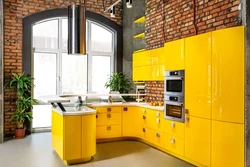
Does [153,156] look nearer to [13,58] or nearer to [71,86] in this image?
[71,86]

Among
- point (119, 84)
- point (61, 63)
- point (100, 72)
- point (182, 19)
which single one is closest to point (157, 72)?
point (182, 19)

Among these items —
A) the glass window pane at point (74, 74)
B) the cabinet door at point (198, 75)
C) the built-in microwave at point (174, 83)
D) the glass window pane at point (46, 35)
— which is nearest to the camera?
the cabinet door at point (198, 75)

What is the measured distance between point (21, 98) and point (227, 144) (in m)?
4.92

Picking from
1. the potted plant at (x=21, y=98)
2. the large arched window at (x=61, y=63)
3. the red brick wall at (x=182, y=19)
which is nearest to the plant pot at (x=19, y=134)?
the potted plant at (x=21, y=98)

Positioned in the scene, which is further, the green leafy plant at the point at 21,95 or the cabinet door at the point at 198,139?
the green leafy plant at the point at 21,95

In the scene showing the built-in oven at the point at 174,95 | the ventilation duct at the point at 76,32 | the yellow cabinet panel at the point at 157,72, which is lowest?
the built-in oven at the point at 174,95

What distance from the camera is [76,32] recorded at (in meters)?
4.93

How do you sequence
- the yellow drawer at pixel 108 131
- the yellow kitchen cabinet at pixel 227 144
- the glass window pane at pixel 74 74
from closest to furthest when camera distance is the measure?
the yellow kitchen cabinet at pixel 227 144
the yellow drawer at pixel 108 131
the glass window pane at pixel 74 74

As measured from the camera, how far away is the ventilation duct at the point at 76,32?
192 inches

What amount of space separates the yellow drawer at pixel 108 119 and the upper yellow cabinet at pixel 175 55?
69.7 inches

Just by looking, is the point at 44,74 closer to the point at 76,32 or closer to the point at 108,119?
the point at 76,32

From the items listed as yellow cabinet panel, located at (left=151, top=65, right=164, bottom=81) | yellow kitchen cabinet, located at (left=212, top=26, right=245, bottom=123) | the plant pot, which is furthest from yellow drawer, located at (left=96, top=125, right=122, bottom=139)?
yellow kitchen cabinet, located at (left=212, top=26, right=245, bottom=123)

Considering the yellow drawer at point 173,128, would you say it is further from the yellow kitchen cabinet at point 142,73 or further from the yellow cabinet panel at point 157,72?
the yellow kitchen cabinet at point 142,73

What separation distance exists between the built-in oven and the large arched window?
3287mm
